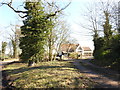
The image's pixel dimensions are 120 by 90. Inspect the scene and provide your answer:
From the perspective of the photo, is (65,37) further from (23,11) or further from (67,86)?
(67,86)

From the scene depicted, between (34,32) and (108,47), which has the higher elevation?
(34,32)

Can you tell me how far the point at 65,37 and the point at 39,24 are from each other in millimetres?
13215

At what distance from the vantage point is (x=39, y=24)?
13852 millimetres

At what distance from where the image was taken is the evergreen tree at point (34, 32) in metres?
13.8

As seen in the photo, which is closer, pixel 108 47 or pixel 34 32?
pixel 34 32

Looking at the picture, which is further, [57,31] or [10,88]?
[57,31]

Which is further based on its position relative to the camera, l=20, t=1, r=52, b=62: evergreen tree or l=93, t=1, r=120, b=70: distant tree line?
l=20, t=1, r=52, b=62: evergreen tree

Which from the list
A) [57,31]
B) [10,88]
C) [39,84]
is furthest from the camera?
[57,31]

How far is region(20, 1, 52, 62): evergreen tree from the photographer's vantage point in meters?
13.8

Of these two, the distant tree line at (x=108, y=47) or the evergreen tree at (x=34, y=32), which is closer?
the distant tree line at (x=108, y=47)

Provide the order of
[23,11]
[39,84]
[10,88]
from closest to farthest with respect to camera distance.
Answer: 1. [39,84]
2. [10,88]
3. [23,11]

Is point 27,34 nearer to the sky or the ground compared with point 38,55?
nearer to the sky

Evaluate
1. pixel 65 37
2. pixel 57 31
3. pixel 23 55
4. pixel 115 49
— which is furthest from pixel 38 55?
pixel 65 37

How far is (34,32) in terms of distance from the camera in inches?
552
